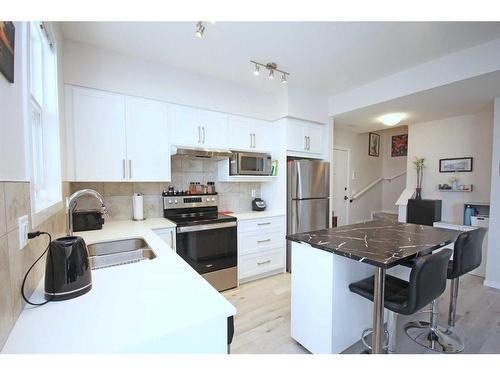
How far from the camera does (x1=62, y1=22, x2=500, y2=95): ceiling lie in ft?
6.48

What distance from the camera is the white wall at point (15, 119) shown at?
0.71 metres

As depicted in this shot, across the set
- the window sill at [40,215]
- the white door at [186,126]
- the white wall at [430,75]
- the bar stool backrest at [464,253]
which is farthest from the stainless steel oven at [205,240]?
the white wall at [430,75]

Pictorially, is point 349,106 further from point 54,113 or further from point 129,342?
point 129,342

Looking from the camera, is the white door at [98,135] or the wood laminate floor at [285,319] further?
the white door at [98,135]

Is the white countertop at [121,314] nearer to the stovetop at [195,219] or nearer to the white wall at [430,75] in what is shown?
the stovetop at [195,219]

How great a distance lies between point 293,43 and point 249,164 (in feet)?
4.85

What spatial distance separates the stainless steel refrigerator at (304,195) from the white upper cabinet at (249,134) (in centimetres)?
49

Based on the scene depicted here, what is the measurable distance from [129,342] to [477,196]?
4705 mm

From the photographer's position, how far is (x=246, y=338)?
6.39 feet

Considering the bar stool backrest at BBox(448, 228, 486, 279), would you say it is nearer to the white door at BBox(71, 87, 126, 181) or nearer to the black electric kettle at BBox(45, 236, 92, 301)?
the black electric kettle at BBox(45, 236, 92, 301)

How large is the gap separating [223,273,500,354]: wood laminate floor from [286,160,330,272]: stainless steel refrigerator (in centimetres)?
77

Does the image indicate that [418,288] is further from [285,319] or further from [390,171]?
[390,171]

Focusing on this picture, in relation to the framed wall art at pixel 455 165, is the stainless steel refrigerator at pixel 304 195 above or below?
below

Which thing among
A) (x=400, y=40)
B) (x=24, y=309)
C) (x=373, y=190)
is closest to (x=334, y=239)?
(x=24, y=309)
